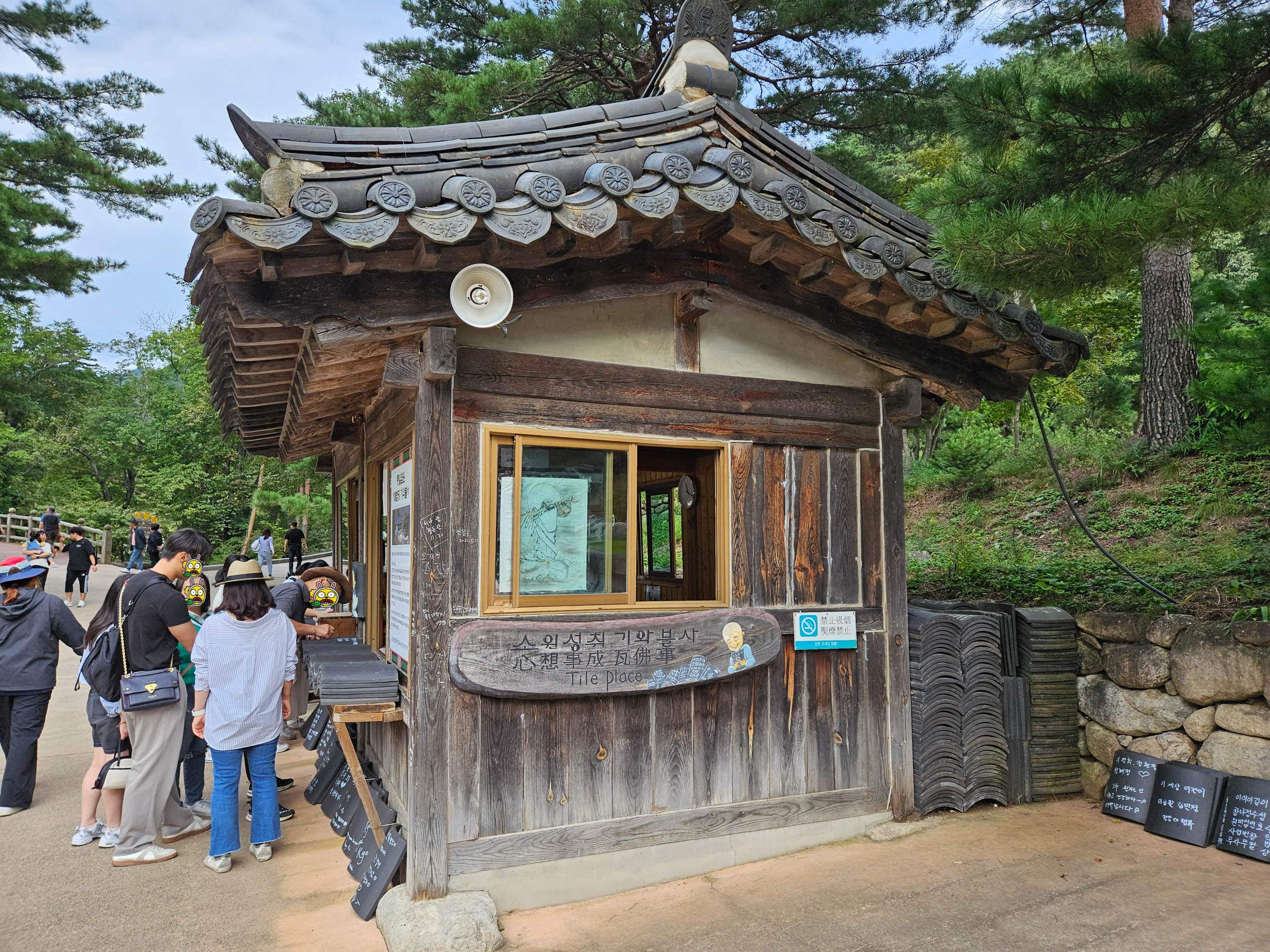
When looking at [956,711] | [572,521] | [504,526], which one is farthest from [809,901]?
[504,526]

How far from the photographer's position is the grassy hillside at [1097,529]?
6750mm

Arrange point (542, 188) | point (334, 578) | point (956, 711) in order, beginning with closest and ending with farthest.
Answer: point (542, 188)
point (956, 711)
point (334, 578)

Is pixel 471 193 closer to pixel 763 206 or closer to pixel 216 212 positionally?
pixel 216 212

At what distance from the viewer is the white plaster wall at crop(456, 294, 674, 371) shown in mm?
4676

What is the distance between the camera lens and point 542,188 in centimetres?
384

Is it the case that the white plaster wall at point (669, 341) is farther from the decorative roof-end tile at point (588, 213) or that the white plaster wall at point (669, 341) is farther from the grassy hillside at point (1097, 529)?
the grassy hillside at point (1097, 529)

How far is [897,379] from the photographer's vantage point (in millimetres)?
5750

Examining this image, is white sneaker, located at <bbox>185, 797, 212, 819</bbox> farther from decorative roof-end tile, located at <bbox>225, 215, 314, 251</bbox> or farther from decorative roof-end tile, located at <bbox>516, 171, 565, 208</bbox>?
decorative roof-end tile, located at <bbox>516, 171, 565, 208</bbox>

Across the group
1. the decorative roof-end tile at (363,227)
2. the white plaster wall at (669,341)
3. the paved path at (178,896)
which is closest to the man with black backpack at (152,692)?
the paved path at (178,896)

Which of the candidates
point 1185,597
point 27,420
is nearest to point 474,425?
point 1185,597

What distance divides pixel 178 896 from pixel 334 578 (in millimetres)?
3678

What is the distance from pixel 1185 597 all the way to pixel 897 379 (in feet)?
9.86

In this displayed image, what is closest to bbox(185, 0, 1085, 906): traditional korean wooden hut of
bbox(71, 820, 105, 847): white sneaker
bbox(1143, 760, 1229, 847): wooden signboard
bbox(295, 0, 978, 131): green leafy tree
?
bbox(1143, 760, 1229, 847): wooden signboard

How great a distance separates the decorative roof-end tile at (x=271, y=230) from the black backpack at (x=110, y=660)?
3.08 meters
